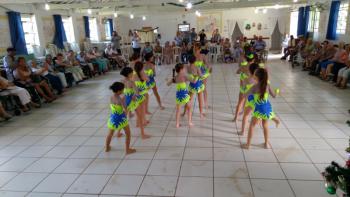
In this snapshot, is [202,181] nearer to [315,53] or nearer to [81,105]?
[81,105]

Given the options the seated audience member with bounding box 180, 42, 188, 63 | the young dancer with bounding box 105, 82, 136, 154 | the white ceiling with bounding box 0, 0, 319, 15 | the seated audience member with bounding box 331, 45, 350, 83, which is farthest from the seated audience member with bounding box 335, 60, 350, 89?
the seated audience member with bounding box 180, 42, 188, 63

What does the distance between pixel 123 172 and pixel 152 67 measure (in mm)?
2403

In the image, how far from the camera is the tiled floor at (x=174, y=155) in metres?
2.83

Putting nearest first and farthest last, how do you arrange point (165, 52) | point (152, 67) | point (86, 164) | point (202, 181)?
point (202, 181) < point (86, 164) < point (152, 67) < point (165, 52)

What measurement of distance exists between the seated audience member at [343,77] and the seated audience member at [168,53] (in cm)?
721

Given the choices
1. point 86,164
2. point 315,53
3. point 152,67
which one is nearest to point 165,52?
point 315,53

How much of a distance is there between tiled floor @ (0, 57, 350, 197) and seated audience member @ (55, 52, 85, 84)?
8.74 ft

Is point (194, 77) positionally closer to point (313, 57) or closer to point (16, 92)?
point (16, 92)

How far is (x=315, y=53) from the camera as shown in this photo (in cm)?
884

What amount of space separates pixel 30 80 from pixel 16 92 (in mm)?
821

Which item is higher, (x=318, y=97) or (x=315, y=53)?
(x=315, y=53)

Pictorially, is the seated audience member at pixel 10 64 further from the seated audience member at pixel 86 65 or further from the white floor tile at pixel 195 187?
the white floor tile at pixel 195 187

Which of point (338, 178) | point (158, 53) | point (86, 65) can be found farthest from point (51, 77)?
point (338, 178)

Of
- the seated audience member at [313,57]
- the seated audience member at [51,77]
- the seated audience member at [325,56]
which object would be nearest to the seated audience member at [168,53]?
the seated audience member at [313,57]
